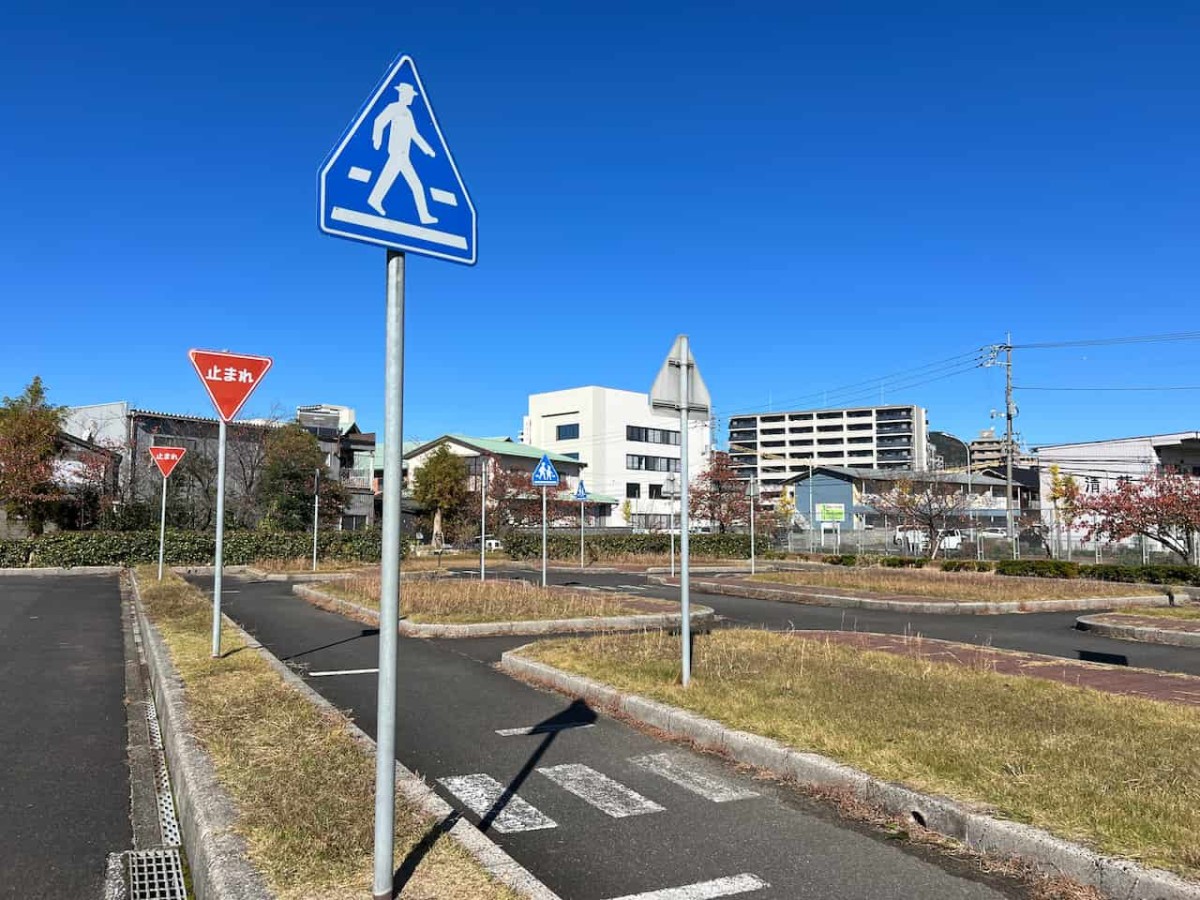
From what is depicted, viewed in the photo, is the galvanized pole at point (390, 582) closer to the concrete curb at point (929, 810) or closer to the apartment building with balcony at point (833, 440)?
the concrete curb at point (929, 810)

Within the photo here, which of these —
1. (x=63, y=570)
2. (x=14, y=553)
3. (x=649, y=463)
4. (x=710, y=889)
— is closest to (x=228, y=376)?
(x=710, y=889)

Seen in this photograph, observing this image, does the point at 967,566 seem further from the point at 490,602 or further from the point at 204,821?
the point at 204,821

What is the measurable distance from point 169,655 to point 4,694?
141 cm

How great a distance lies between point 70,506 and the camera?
106 ft

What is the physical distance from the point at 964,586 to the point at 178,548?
83.1ft

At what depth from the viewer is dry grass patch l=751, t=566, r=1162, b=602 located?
18109mm

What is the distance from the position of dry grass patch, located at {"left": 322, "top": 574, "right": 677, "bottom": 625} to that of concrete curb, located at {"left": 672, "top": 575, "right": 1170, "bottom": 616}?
4687mm

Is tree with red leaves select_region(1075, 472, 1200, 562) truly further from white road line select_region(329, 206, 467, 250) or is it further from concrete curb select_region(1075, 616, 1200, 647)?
white road line select_region(329, 206, 467, 250)

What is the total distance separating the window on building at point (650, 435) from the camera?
73.8 meters

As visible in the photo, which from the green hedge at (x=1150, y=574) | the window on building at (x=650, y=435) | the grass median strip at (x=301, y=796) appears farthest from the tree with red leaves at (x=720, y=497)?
the grass median strip at (x=301, y=796)

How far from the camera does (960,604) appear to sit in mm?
16688

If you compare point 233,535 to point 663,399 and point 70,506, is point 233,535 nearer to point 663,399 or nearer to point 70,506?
point 70,506

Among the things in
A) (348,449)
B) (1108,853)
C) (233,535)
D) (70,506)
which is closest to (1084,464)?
(348,449)

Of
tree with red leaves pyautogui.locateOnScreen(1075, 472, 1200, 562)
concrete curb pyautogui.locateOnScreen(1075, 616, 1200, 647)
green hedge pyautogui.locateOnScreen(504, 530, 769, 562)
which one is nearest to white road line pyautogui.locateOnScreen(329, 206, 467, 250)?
concrete curb pyautogui.locateOnScreen(1075, 616, 1200, 647)
